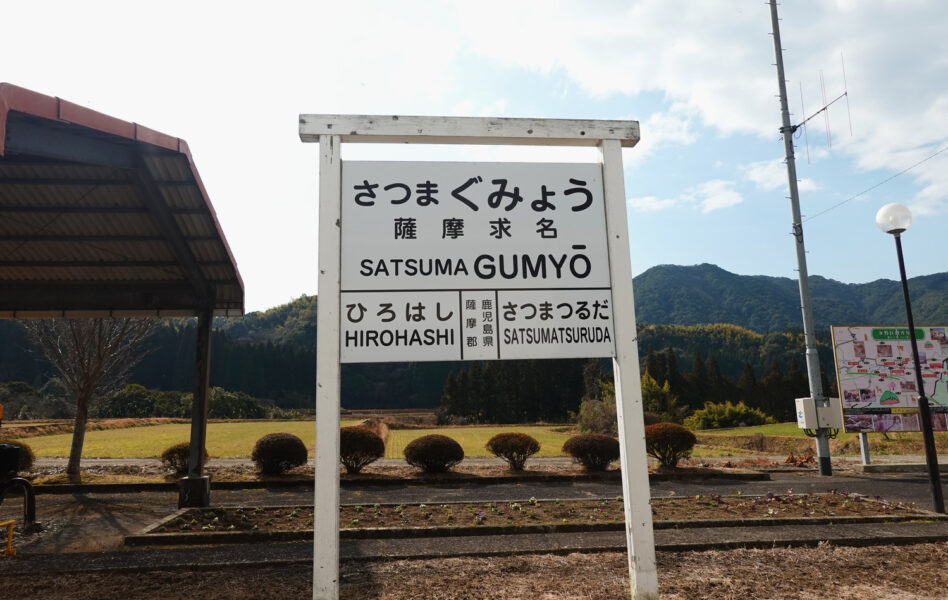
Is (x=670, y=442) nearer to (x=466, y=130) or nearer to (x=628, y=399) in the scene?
(x=628, y=399)

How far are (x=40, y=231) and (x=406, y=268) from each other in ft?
28.7

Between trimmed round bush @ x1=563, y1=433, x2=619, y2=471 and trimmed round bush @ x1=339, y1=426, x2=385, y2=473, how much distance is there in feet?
19.4

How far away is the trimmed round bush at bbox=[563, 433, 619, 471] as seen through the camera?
16.4m

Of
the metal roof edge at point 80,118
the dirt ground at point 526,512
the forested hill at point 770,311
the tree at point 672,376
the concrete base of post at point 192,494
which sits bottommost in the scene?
the dirt ground at point 526,512

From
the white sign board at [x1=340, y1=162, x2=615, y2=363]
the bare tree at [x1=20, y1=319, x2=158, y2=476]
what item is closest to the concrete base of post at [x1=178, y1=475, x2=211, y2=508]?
the bare tree at [x1=20, y1=319, x2=158, y2=476]

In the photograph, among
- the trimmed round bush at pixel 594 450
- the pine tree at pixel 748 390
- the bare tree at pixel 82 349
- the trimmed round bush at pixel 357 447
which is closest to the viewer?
the bare tree at pixel 82 349

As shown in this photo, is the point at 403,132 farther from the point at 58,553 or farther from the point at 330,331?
the point at 58,553

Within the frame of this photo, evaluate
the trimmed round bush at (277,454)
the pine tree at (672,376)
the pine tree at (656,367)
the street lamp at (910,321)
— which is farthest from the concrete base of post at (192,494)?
the pine tree at (672,376)

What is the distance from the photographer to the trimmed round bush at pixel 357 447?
621 inches

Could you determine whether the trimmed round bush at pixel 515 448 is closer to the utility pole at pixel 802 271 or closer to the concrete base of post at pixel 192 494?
the utility pole at pixel 802 271

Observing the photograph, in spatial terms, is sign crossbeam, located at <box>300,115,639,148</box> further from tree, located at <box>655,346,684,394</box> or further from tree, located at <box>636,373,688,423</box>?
tree, located at <box>655,346,684,394</box>

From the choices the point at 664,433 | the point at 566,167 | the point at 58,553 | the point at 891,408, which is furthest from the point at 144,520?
the point at 891,408

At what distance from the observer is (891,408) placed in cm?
1658

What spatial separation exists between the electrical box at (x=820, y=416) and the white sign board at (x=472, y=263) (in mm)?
14097
